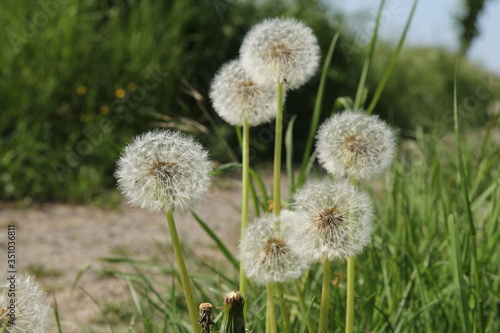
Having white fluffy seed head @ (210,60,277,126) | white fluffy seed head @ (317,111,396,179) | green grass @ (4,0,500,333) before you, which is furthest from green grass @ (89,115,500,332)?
white fluffy seed head @ (210,60,277,126)

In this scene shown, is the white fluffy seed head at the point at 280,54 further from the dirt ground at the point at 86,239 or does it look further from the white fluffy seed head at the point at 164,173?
the dirt ground at the point at 86,239

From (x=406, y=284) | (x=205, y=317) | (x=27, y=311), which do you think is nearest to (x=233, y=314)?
(x=205, y=317)

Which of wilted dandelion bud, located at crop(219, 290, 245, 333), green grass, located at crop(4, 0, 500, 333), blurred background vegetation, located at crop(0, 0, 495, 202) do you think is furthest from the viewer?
blurred background vegetation, located at crop(0, 0, 495, 202)

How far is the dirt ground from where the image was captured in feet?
12.0

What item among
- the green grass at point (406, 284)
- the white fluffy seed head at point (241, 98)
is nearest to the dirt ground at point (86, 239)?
the green grass at point (406, 284)

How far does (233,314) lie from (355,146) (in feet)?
1.67

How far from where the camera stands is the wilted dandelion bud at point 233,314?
130 centimetres

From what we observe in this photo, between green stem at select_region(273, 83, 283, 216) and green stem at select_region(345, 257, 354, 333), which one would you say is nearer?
green stem at select_region(345, 257, 354, 333)

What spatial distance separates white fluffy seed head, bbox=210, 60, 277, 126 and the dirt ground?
64.4 inches

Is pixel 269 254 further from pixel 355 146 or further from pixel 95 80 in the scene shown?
pixel 95 80

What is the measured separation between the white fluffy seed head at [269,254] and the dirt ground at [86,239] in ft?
6.04

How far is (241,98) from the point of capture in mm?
1780

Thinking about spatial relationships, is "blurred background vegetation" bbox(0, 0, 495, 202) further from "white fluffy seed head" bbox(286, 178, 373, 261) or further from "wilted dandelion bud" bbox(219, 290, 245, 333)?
"wilted dandelion bud" bbox(219, 290, 245, 333)

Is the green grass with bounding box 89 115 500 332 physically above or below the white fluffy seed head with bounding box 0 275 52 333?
above
